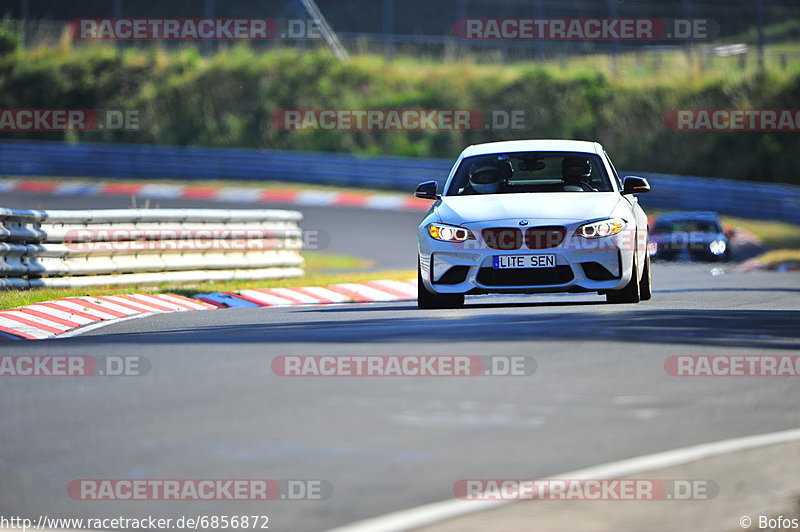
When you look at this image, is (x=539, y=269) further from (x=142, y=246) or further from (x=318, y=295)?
(x=142, y=246)

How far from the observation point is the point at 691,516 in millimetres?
4879

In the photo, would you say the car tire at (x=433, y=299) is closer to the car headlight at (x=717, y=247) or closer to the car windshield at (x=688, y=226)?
the car headlight at (x=717, y=247)

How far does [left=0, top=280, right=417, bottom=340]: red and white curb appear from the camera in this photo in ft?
38.3

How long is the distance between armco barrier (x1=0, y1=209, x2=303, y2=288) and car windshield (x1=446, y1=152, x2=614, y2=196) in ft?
15.9

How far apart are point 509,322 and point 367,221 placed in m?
19.5

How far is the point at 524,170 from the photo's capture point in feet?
42.1
